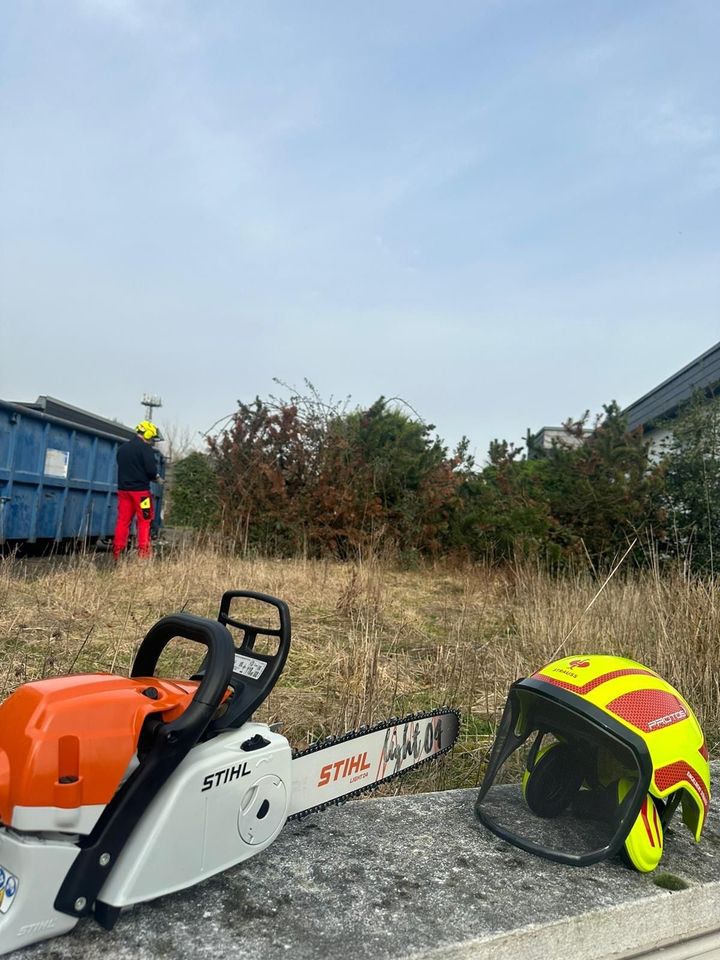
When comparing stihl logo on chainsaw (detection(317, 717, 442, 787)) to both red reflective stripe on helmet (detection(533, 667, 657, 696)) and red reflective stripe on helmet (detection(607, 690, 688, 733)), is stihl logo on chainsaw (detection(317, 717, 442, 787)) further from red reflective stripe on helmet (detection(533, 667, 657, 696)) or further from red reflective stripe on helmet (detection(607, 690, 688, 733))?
red reflective stripe on helmet (detection(607, 690, 688, 733))

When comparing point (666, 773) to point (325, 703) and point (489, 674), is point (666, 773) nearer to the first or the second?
point (325, 703)

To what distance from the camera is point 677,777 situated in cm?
197

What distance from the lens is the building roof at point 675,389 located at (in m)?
13.3

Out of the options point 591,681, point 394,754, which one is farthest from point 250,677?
point 591,681

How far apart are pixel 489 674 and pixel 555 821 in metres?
1.86

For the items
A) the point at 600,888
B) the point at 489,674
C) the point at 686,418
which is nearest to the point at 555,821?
the point at 600,888

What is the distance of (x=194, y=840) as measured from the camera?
62.3 inches

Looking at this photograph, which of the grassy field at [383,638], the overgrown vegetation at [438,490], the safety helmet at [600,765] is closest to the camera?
the safety helmet at [600,765]

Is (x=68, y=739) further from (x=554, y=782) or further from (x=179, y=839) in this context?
(x=554, y=782)

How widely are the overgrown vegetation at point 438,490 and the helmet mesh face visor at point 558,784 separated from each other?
6.32m

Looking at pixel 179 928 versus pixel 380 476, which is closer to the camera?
pixel 179 928

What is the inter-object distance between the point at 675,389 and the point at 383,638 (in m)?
13.6

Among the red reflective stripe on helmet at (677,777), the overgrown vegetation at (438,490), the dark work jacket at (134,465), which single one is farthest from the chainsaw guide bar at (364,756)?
the dark work jacket at (134,465)

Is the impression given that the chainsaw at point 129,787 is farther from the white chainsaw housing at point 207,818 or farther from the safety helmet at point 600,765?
the safety helmet at point 600,765
